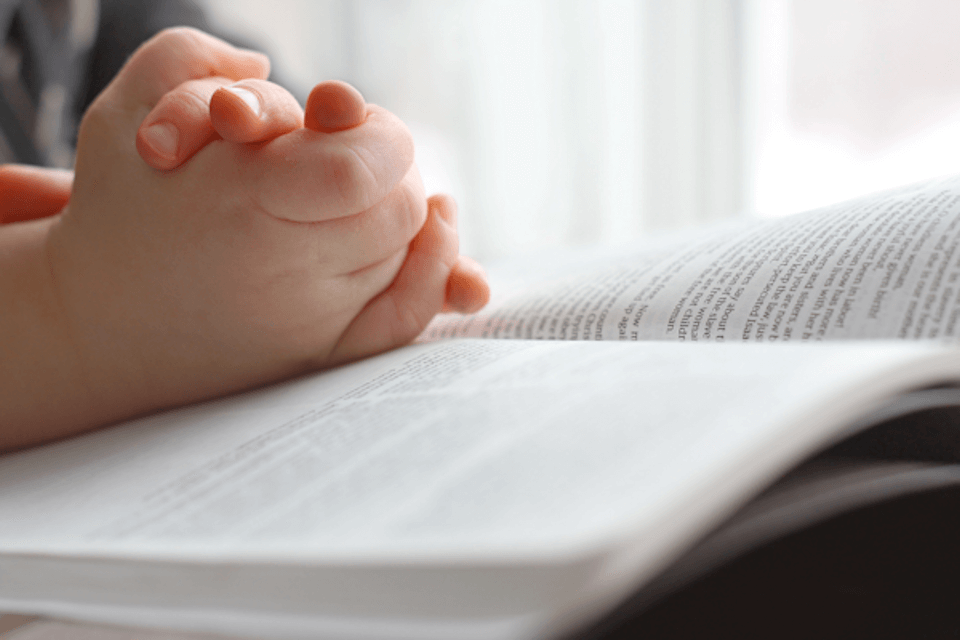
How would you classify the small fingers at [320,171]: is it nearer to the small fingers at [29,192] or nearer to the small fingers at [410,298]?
the small fingers at [410,298]

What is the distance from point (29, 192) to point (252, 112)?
0.22 meters

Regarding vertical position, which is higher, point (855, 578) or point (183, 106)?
point (183, 106)

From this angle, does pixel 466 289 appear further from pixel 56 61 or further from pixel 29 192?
pixel 56 61

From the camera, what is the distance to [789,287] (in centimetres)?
32

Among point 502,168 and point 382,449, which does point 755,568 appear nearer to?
point 382,449

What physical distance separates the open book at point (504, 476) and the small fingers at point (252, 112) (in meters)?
0.12

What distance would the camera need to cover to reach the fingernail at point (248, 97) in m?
0.29

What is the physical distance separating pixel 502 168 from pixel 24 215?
1504 millimetres

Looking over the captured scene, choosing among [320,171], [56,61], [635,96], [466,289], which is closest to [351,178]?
[320,171]

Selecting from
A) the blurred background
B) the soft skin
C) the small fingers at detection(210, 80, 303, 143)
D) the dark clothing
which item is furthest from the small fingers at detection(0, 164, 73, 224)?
the blurred background

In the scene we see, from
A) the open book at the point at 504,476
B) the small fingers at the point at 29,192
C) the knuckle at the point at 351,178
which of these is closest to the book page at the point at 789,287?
the open book at the point at 504,476

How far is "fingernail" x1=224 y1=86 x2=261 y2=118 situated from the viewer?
29 cm

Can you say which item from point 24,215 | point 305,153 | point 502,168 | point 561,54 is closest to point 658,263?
point 305,153

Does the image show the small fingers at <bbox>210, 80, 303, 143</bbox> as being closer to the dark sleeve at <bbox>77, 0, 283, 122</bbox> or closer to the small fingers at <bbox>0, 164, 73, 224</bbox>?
the small fingers at <bbox>0, 164, 73, 224</bbox>
